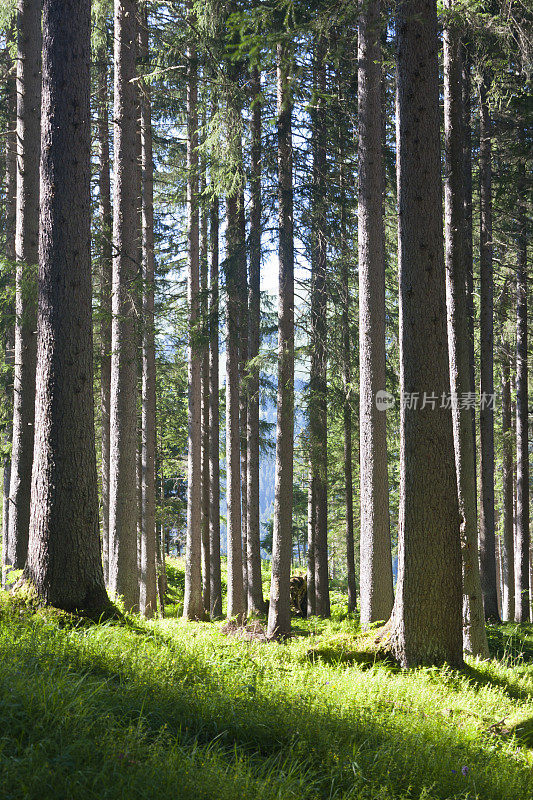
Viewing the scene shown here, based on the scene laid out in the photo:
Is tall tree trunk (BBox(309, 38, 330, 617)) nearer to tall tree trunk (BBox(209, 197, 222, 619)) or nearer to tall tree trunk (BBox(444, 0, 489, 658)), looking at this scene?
tall tree trunk (BBox(444, 0, 489, 658))

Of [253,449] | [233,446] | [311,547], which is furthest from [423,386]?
[311,547]

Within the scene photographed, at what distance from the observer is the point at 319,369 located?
11.5m

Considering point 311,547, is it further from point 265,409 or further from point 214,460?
point 265,409

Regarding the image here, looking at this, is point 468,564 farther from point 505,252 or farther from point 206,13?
point 505,252

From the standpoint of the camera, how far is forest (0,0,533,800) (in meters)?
3.95

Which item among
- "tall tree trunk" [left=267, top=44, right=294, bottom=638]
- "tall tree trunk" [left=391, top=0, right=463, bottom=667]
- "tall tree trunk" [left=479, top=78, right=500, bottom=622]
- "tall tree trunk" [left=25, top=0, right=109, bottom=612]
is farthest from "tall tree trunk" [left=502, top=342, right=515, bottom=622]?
"tall tree trunk" [left=25, top=0, right=109, bottom=612]

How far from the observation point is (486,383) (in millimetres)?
14258

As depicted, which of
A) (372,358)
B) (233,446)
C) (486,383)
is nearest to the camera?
(372,358)

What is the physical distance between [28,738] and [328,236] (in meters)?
9.34

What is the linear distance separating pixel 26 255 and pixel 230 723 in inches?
287

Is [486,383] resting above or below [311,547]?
above

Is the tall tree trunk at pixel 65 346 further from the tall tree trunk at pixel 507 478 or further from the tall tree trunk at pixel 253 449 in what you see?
the tall tree trunk at pixel 507 478

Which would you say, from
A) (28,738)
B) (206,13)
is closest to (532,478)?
(206,13)

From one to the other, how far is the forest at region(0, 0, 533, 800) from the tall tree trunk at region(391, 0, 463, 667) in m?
0.03
